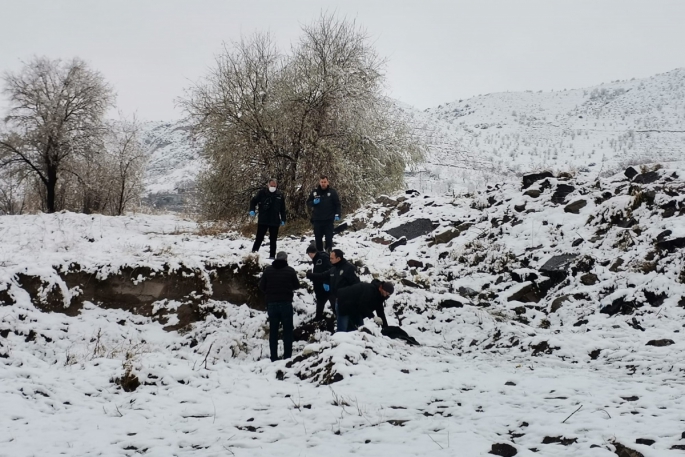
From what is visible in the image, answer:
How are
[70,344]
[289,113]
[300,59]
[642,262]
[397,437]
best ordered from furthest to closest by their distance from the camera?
[300,59], [289,113], [642,262], [70,344], [397,437]

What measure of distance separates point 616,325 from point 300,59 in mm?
16089

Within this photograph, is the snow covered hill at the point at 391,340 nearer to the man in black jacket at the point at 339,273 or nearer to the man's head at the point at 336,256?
the man in black jacket at the point at 339,273

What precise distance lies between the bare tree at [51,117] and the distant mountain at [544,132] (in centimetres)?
603

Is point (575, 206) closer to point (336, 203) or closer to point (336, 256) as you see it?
point (336, 203)

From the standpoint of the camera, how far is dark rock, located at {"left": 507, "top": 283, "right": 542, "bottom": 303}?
10.4 metres

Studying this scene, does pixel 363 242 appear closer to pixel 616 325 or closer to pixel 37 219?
pixel 616 325

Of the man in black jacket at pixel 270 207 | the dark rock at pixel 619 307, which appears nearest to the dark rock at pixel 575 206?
the dark rock at pixel 619 307

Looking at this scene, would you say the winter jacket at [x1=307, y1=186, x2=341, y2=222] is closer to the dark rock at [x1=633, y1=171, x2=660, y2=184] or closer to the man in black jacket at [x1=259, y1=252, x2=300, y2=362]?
the man in black jacket at [x1=259, y1=252, x2=300, y2=362]

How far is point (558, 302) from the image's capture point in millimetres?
9570

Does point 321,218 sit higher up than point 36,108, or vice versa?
point 36,108

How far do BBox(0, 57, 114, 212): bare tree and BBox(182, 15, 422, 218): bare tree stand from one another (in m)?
10.3

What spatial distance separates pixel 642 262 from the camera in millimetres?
9320

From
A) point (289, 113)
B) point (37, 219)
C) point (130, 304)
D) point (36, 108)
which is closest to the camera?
point (130, 304)

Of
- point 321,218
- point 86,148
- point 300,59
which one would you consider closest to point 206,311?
point 321,218
